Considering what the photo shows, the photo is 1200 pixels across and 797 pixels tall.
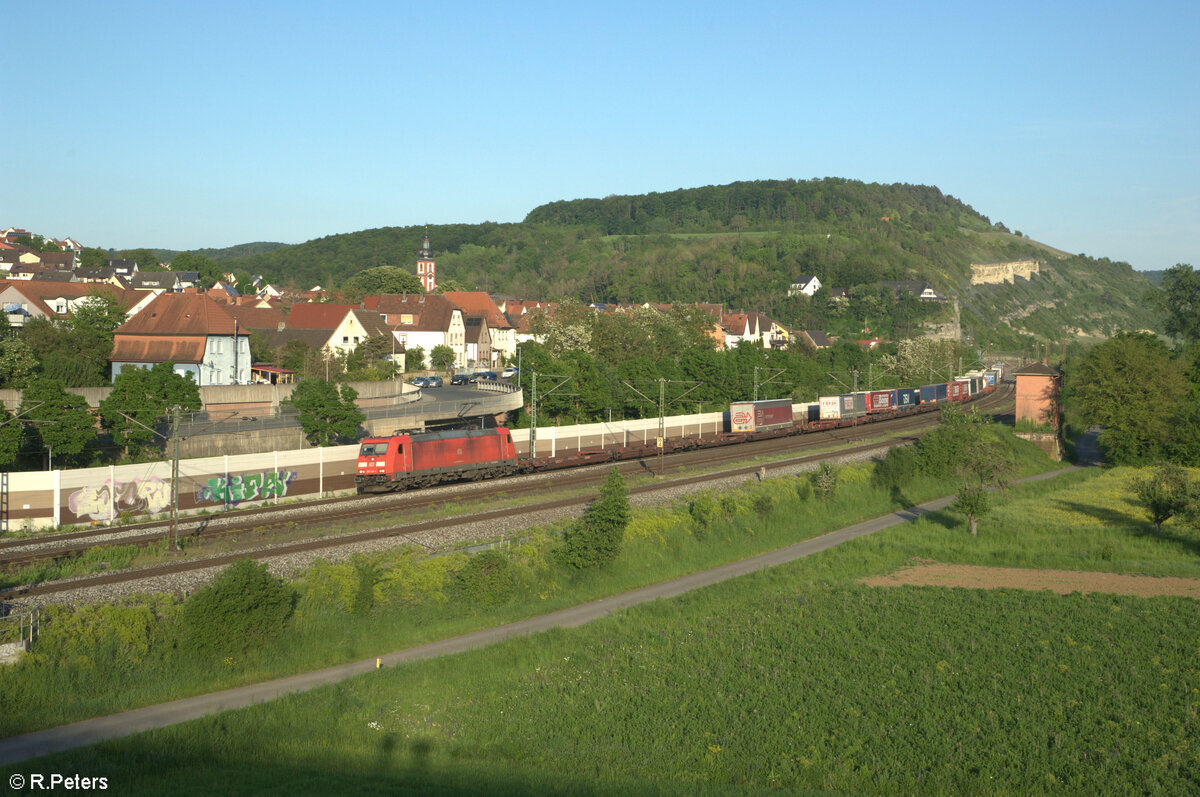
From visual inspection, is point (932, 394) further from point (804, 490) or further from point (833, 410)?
point (804, 490)

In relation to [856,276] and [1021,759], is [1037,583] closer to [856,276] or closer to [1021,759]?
[1021,759]

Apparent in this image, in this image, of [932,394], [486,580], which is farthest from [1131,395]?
[486,580]

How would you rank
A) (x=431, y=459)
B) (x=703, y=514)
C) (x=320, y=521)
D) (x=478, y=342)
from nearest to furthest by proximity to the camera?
(x=320, y=521) < (x=703, y=514) < (x=431, y=459) < (x=478, y=342)

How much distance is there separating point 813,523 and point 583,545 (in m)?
16.1

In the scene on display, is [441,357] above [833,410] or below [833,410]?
above

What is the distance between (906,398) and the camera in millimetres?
96500

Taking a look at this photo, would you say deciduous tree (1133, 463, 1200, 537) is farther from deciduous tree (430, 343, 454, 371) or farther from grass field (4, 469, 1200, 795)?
deciduous tree (430, 343, 454, 371)

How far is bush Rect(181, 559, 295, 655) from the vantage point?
2322cm

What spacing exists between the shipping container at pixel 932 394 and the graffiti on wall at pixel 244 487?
3037 inches

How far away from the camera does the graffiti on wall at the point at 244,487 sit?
41188 millimetres

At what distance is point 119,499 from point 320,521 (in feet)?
30.7

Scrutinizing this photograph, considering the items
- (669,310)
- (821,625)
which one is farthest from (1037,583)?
(669,310)

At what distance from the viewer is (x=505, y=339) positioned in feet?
404

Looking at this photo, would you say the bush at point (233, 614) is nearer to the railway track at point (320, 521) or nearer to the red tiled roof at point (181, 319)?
the railway track at point (320, 521)
